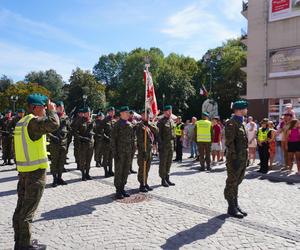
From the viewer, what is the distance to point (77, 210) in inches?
291

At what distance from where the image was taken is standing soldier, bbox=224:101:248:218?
23.4 feet

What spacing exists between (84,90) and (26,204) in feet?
180

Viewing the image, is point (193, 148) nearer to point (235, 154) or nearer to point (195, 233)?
point (235, 154)

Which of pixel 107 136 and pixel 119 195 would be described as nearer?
pixel 119 195

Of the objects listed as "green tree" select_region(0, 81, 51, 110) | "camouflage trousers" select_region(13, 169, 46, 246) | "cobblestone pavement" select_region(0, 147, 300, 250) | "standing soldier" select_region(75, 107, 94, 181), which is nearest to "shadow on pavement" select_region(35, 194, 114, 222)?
"cobblestone pavement" select_region(0, 147, 300, 250)

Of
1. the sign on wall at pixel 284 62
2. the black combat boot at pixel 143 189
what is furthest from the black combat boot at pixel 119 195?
the sign on wall at pixel 284 62

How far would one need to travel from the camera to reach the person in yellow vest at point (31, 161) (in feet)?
16.0

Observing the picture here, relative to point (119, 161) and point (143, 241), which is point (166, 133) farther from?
point (143, 241)

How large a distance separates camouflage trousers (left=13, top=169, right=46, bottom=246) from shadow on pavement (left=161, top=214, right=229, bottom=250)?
6.39 ft

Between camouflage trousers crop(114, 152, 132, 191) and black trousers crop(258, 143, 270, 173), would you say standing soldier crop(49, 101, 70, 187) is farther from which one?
black trousers crop(258, 143, 270, 173)

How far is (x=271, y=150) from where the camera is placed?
44.5 feet

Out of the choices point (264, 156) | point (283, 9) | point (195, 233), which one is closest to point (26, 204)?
point (195, 233)

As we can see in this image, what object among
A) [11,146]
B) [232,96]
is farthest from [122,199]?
[232,96]

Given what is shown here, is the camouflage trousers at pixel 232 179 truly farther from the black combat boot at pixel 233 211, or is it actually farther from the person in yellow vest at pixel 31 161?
the person in yellow vest at pixel 31 161
